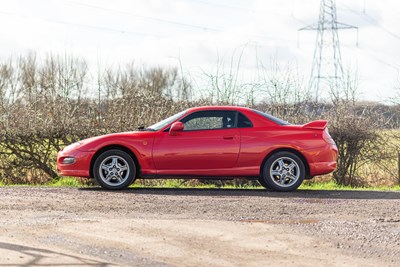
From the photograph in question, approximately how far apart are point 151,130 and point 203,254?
6656 millimetres

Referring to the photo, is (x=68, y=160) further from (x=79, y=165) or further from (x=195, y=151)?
(x=195, y=151)

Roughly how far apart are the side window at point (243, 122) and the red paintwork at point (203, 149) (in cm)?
10

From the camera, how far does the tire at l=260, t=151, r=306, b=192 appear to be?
1492cm

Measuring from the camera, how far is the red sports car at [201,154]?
1487cm

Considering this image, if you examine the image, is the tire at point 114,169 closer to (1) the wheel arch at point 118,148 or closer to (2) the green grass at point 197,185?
(1) the wheel arch at point 118,148

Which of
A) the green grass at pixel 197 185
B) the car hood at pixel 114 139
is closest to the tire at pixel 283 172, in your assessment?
the car hood at pixel 114 139

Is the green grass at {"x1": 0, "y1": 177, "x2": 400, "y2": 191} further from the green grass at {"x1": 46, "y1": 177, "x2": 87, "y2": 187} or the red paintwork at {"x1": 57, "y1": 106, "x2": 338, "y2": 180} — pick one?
the red paintwork at {"x1": 57, "y1": 106, "x2": 338, "y2": 180}

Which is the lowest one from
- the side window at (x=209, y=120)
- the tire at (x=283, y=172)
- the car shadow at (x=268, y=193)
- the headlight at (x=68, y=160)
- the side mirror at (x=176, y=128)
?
the car shadow at (x=268, y=193)

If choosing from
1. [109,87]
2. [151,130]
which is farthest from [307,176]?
[109,87]

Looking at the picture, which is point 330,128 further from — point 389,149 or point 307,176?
point 307,176

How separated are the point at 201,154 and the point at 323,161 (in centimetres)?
218

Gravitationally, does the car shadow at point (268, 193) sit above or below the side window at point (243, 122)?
below

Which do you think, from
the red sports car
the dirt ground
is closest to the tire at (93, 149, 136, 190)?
the red sports car

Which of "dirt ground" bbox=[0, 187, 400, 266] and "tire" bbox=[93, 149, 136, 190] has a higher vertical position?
"tire" bbox=[93, 149, 136, 190]
